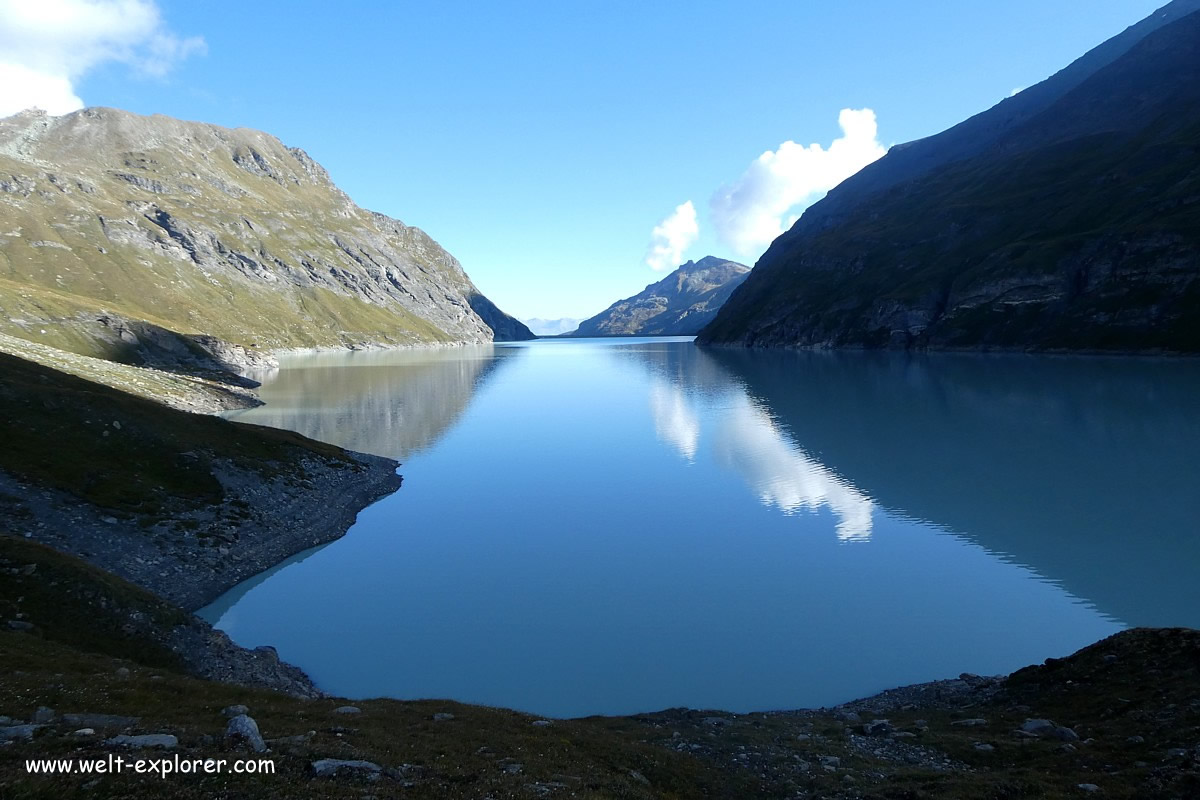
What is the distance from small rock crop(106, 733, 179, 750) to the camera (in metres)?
11.8

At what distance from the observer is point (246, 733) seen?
1345cm

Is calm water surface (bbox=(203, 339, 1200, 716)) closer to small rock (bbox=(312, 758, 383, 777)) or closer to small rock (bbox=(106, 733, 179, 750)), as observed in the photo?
small rock (bbox=(312, 758, 383, 777))

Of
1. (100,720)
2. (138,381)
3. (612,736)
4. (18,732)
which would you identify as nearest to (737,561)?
(612,736)

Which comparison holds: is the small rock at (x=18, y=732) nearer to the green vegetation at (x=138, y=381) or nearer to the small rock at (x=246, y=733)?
the small rock at (x=246, y=733)

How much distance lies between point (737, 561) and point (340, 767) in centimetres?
3166

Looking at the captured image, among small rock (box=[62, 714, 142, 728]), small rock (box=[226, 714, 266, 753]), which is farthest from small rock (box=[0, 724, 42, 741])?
small rock (box=[226, 714, 266, 753])

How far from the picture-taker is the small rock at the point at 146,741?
38.6ft

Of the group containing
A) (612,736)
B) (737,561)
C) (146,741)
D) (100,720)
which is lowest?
(737,561)

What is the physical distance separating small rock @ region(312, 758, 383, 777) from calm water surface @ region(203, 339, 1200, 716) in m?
13.6

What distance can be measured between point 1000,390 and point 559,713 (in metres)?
119

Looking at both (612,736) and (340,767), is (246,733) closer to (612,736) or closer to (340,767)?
(340,767)

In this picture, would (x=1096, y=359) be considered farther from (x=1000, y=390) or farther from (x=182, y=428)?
(x=182, y=428)

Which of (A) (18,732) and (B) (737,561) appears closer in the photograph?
(A) (18,732)

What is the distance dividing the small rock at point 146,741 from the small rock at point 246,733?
1.20 meters
